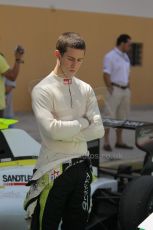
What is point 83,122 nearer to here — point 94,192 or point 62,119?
point 62,119

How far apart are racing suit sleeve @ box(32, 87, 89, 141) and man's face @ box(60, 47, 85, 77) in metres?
0.18

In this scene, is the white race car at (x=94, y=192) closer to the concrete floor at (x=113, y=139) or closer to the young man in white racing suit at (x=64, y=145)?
the young man in white racing suit at (x=64, y=145)

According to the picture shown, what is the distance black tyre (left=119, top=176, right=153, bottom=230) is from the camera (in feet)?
11.4

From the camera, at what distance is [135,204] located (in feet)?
11.5

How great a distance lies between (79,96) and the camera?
10.3ft

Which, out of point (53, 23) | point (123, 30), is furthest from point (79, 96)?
point (123, 30)

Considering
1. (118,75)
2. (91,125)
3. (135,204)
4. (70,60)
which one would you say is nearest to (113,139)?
(118,75)

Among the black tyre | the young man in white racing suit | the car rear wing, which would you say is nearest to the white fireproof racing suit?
the young man in white racing suit

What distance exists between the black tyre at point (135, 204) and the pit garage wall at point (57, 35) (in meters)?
7.77

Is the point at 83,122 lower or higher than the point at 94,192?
higher

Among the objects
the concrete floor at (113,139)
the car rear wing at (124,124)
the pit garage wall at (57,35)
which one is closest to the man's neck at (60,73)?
the car rear wing at (124,124)

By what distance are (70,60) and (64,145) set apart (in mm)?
495

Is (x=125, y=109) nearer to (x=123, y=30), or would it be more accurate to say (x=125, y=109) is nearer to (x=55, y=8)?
(x=55, y=8)

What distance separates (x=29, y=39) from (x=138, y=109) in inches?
157
